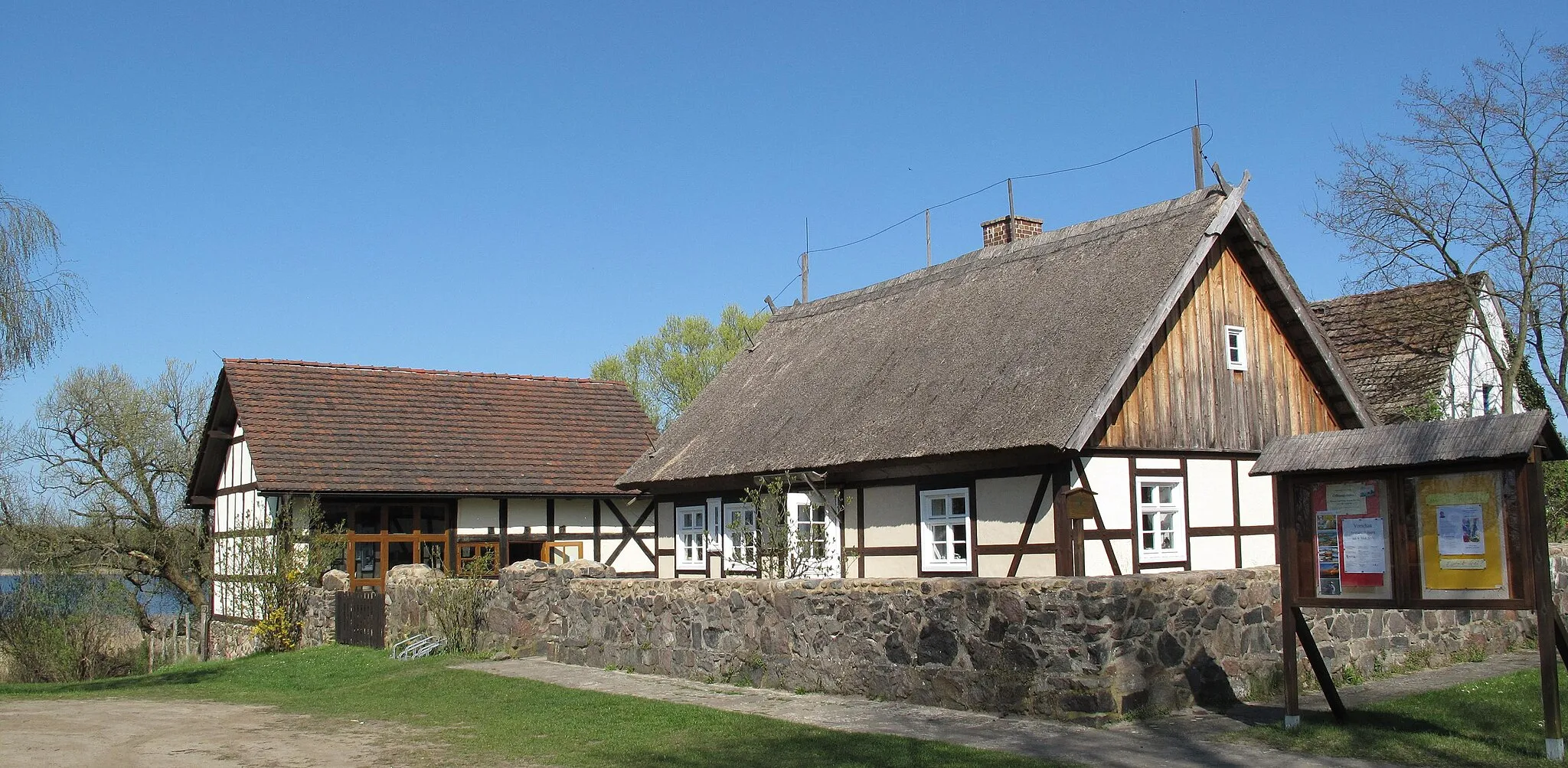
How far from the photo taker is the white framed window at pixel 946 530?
18125mm

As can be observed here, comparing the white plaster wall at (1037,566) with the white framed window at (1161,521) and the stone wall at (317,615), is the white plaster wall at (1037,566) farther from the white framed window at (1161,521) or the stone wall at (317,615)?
the stone wall at (317,615)

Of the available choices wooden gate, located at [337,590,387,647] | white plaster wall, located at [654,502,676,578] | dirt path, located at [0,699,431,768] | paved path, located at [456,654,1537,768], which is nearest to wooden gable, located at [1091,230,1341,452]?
paved path, located at [456,654,1537,768]

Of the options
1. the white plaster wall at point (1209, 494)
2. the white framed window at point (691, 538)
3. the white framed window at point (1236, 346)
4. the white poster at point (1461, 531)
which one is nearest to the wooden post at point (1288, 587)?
the white poster at point (1461, 531)

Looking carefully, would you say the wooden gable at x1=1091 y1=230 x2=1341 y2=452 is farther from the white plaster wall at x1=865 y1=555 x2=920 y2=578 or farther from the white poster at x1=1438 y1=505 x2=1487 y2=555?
the white poster at x1=1438 y1=505 x2=1487 y2=555

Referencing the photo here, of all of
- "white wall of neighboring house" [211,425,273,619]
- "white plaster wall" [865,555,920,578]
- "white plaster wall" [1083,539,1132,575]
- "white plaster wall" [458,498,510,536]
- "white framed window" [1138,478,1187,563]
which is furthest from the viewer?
"white plaster wall" [458,498,510,536]

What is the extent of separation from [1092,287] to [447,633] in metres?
11.0

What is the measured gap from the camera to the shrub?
24.2 m

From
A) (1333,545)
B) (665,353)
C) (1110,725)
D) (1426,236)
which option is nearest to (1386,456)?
(1333,545)

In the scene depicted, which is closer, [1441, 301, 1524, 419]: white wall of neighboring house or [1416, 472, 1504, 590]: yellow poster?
[1416, 472, 1504, 590]: yellow poster

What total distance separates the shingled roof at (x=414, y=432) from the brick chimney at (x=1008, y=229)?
33.9ft

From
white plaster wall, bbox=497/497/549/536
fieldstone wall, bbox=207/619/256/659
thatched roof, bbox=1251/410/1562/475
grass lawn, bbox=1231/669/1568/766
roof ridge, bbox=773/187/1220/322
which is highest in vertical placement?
roof ridge, bbox=773/187/1220/322

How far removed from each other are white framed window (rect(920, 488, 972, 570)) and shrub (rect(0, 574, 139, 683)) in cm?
1660

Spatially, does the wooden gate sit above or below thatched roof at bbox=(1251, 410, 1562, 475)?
below

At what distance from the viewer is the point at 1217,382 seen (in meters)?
18.8
